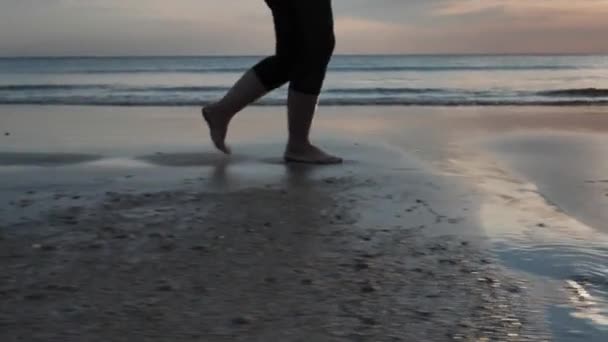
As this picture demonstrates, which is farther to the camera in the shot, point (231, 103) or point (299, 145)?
point (231, 103)

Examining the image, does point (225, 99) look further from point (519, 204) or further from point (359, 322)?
point (359, 322)

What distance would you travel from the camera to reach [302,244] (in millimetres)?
2143

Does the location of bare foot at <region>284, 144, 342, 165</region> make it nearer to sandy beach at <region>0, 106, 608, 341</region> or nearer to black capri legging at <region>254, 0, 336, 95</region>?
sandy beach at <region>0, 106, 608, 341</region>

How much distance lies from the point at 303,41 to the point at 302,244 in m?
1.64

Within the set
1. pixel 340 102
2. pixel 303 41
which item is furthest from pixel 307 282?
pixel 340 102

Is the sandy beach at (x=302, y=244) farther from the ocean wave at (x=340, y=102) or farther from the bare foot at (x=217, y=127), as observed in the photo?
the ocean wave at (x=340, y=102)

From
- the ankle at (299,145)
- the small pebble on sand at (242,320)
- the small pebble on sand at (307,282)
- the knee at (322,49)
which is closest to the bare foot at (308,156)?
the ankle at (299,145)

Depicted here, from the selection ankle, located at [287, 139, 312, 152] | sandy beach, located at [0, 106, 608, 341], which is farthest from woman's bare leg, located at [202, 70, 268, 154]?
ankle, located at [287, 139, 312, 152]

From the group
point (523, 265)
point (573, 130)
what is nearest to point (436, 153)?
point (573, 130)

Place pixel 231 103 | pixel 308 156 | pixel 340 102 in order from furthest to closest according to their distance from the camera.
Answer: pixel 340 102, pixel 231 103, pixel 308 156

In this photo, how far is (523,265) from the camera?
198 centimetres

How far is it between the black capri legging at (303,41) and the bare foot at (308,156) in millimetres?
282

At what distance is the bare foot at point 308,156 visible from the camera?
377cm

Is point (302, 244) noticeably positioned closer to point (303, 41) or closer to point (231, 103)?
point (303, 41)
